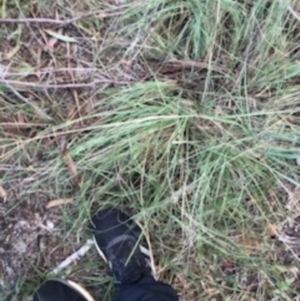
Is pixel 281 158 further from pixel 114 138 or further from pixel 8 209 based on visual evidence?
pixel 8 209

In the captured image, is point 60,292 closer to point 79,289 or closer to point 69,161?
point 79,289

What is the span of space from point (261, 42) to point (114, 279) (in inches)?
26.0

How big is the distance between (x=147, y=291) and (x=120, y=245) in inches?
5.3

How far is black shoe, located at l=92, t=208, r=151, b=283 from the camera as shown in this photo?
58.7 inches

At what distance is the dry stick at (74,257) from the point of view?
1.51 meters

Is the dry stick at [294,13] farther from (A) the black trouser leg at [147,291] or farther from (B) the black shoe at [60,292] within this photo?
(B) the black shoe at [60,292]

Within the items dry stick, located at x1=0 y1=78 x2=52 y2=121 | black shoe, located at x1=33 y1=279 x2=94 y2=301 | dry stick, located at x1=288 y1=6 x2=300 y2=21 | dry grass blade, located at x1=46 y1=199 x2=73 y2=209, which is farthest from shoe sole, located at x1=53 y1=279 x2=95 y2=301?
dry stick, located at x1=288 y1=6 x2=300 y2=21

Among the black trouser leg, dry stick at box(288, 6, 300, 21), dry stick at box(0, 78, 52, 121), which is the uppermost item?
dry stick at box(288, 6, 300, 21)

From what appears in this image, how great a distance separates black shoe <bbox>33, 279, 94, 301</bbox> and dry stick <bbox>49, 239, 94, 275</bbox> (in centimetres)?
3

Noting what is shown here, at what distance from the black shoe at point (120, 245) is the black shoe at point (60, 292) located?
0.29ft

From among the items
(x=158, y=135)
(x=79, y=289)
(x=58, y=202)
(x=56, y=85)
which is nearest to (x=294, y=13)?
(x=158, y=135)

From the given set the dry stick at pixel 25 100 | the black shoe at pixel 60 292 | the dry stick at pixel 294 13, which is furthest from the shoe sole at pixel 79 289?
the dry stick at pixel 294 13

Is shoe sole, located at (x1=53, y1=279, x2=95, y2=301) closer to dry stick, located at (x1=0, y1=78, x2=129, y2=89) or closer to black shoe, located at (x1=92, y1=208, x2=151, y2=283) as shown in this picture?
black shoe, located at (x1=92, y1=208, x2=151, y2=283)

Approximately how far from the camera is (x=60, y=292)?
1.47 meters
